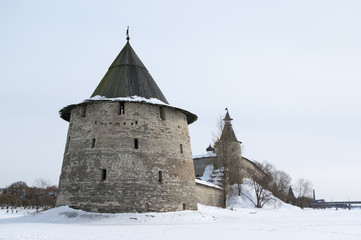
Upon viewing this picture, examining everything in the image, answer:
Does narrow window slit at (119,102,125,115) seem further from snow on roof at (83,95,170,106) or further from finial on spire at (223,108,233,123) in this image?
finial on spire at (223,108,233,123)

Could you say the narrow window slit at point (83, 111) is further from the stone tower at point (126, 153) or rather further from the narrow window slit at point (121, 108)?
the narrow window slit at point (121, 108)

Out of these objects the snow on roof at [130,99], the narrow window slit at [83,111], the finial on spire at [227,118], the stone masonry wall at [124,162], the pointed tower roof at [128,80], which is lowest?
the stone masonry wall at [124,162]

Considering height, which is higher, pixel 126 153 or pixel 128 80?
pixel 128 80

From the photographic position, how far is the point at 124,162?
1819 centimetres

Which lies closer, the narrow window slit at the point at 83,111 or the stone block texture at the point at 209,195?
the narrow window slit at the point at 83,111

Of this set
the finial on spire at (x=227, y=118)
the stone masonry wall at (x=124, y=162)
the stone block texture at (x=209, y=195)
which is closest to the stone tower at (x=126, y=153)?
the stone masonry wall at (x=124, y=162)

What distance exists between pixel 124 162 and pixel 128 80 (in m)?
4.87

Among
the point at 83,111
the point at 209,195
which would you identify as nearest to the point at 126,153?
the point at 83,111

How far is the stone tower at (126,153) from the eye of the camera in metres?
17.8

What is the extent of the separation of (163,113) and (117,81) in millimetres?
3154

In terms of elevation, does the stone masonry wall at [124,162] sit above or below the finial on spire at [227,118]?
below

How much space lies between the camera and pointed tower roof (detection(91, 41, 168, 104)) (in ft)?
65.1

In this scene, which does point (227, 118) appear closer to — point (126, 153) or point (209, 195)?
point (209, 195)

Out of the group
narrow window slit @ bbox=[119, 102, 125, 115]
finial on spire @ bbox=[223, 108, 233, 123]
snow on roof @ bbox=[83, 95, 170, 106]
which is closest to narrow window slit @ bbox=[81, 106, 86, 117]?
snow on roof @ bbox=[83, 95, 170, 106]
